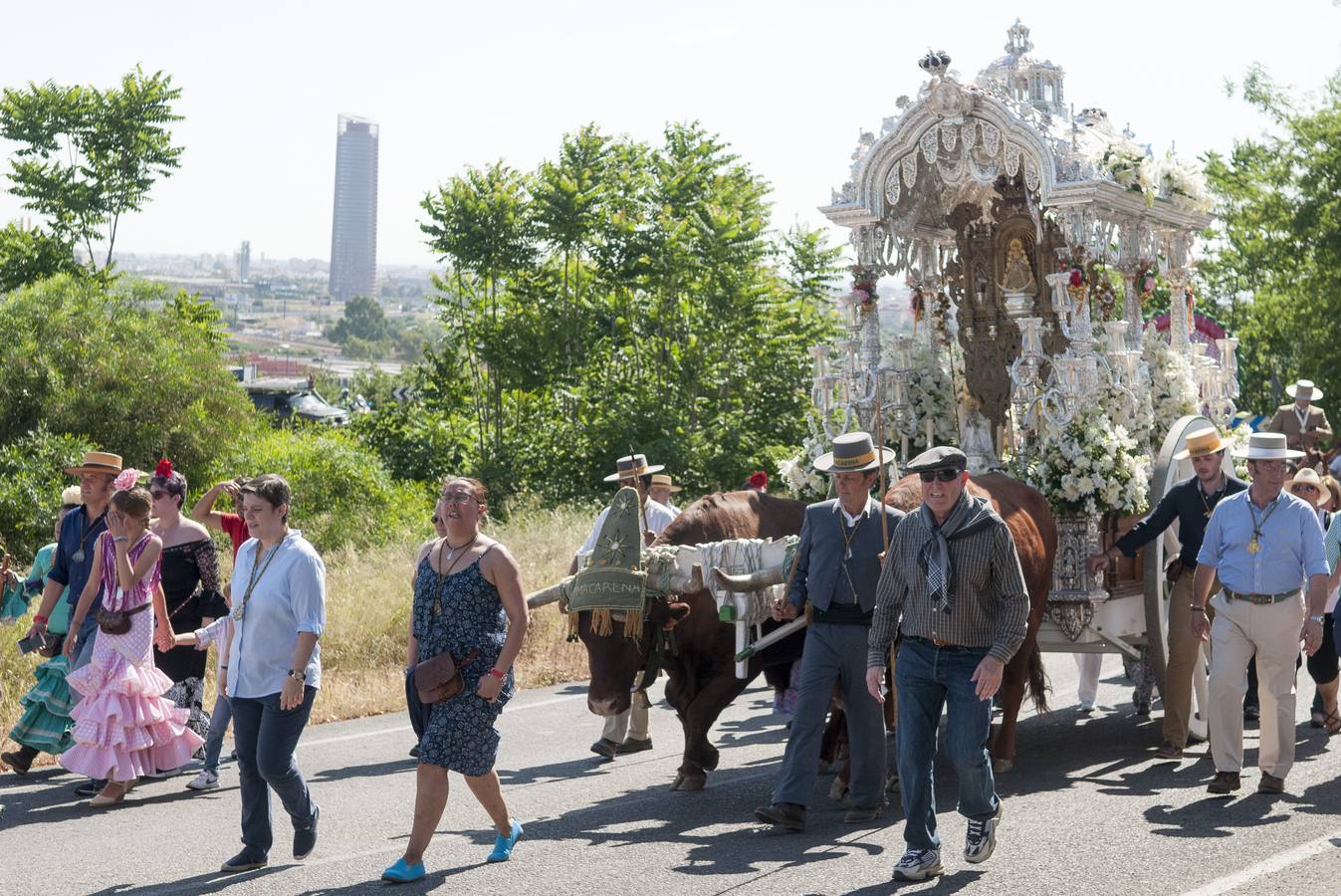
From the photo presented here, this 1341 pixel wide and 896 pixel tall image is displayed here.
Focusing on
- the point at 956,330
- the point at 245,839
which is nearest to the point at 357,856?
the point at 245,839

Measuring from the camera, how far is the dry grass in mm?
13148

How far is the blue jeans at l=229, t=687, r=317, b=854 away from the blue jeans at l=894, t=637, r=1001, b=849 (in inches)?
110

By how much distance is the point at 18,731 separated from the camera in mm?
10266

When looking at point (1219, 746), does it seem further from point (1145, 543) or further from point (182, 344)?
point (182, 344)

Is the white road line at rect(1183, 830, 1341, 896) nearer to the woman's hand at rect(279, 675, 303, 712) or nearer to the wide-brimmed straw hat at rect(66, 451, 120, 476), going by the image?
the woman's hand at rect(279, 675, 303, 712)

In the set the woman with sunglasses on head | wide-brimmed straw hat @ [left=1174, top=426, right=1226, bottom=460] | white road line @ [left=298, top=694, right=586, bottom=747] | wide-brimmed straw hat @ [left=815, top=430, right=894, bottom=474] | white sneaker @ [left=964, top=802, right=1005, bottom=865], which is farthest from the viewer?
white road line @ [left=298, top=694, right=586, bottom=747]

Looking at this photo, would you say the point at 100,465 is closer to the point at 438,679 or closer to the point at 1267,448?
the point at 438,679

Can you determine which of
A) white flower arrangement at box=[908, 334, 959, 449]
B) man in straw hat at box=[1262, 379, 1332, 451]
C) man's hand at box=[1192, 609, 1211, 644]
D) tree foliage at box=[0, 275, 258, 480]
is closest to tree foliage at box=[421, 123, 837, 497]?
tree foliage at box=[0, 275, 258, 480]

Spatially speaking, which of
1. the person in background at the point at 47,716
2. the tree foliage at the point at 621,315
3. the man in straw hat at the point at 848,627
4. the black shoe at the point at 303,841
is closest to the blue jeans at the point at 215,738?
the person in background at the point at 47,716

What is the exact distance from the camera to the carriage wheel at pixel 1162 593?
410 inches

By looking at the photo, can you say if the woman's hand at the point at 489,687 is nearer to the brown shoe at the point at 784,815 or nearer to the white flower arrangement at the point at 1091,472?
the brown shoe at the point at 784,815

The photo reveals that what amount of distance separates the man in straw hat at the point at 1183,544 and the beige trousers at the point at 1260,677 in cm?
73

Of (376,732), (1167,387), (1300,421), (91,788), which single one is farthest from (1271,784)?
(1300,421)

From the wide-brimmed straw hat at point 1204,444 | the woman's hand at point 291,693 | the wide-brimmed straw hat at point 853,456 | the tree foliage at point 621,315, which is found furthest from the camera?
the tree foliage at point 621,315
